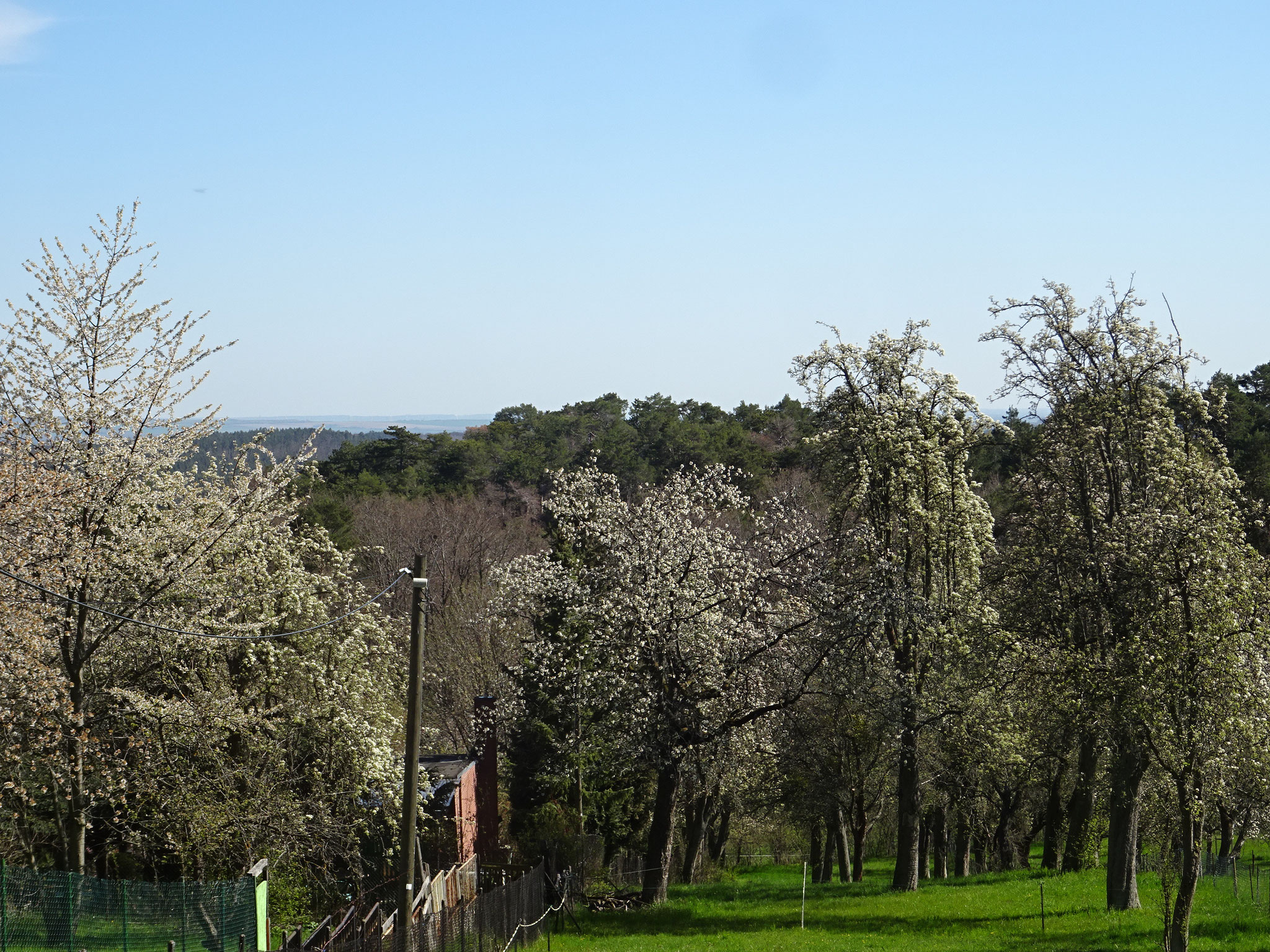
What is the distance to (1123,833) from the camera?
21641mm

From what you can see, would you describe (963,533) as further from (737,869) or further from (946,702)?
(737,869)

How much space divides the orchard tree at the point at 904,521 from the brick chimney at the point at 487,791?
Answer: 12.2 m

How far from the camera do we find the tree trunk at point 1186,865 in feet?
52.6

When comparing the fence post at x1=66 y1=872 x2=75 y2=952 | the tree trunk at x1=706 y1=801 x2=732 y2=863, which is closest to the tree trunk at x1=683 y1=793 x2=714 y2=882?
the tree trunk at x1=706 y1=801 x2=732 y2=863

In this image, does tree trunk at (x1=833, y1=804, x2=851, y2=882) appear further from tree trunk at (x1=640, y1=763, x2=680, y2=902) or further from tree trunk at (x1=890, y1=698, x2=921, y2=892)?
tree trunk at (x1=640, y1=763, x2=680, y2=902)

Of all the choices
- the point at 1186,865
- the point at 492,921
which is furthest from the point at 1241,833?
the point at 492,921

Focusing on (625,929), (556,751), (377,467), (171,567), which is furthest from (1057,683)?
(377,467)

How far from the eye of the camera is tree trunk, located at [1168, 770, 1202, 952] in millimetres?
16047

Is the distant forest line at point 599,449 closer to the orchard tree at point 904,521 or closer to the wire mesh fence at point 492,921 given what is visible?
the orchard tree at point 904,521

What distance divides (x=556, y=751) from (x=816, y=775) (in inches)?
314

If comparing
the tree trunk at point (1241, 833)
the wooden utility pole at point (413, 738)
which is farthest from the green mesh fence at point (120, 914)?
the tree trunk at point (1241, 833)

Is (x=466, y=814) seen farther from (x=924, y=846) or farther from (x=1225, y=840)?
(x=1225, y=840)

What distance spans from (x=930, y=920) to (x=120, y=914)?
14931mm

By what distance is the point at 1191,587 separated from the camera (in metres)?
16.7
